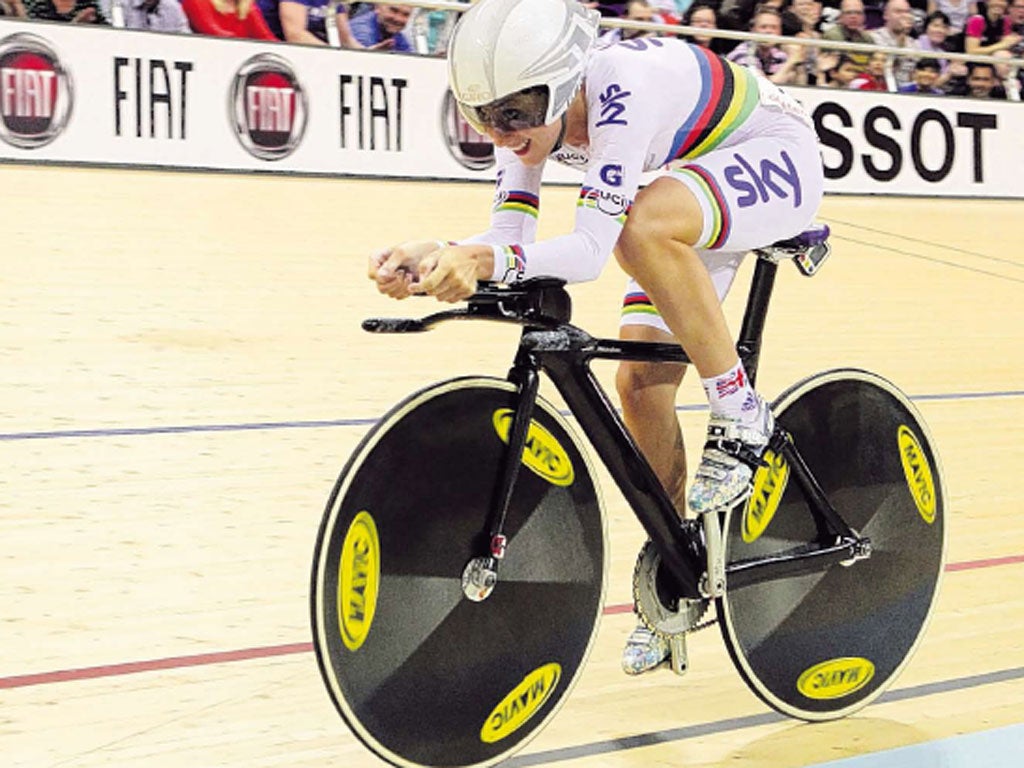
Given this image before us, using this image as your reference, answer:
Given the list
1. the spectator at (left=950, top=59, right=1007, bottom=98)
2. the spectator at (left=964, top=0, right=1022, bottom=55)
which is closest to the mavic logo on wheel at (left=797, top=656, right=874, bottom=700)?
the spectator at (left=950, top=59, right=1007, bottom=98)

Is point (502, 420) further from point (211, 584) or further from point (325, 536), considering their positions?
point (211, 584)

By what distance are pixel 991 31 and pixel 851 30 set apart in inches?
76.1

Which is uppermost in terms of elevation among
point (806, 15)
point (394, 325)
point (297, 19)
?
point (394, 325)

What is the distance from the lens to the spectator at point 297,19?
8.88 metres

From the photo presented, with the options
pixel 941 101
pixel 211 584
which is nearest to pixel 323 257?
pixel 211 584

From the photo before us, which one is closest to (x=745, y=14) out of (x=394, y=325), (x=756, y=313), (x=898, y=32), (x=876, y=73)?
(x=876, y=73)

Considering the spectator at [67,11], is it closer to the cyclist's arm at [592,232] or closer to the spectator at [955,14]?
the cyclist's arm at [592,232]

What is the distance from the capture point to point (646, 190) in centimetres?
244

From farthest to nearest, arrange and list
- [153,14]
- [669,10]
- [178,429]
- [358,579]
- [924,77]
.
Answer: [924,77]
[669,10]
[153,14]
[178,429]
[358,579]

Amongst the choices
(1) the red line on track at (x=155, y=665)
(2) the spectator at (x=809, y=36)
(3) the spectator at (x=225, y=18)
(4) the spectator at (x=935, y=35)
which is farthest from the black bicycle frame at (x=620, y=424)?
(4) the spectator at (x=935, y=35)

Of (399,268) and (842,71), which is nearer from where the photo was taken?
(399,268)

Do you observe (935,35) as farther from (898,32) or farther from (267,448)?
(267,448)

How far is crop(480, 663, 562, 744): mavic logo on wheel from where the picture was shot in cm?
245

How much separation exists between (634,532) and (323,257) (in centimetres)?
355
